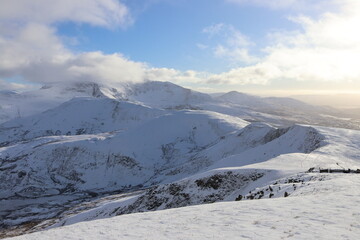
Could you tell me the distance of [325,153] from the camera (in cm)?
5969

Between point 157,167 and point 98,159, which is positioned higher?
point 98,159

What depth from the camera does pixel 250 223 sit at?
49.8ft

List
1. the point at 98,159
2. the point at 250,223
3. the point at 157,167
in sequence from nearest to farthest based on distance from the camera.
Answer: the point at 250,223, the point at 157,167, the point at 98,159

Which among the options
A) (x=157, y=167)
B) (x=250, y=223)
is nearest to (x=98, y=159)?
(x=157, y=167)

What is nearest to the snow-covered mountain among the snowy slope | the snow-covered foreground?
the snowy slope

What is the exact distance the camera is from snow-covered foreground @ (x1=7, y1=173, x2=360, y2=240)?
1334 centimetres

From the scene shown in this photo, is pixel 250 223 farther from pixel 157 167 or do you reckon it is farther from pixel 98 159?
pixel 98 159

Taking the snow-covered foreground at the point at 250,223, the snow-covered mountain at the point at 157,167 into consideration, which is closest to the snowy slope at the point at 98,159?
the snow-covered mountain at the point at 157,167

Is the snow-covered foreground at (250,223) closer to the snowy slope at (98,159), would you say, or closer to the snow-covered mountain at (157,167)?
the snow-covered mountain at (157,167)

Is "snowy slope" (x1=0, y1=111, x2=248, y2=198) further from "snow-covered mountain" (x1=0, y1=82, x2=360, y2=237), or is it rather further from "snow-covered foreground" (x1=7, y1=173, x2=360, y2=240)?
"snow-covered foreground" (x1=7, y1=173, x2=360, y2=240)

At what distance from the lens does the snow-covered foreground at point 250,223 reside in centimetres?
1334

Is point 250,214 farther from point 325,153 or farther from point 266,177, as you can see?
point 325,153

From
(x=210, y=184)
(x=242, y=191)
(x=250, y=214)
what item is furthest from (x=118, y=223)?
(x=210, y=184)

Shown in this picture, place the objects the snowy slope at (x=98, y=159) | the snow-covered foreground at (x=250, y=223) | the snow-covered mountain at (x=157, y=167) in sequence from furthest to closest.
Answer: the snowy slope at (x=98, y=159), the snow-covered mountain at (x=157, y=167), the snow-covered foreground at (x=250, y=223)
